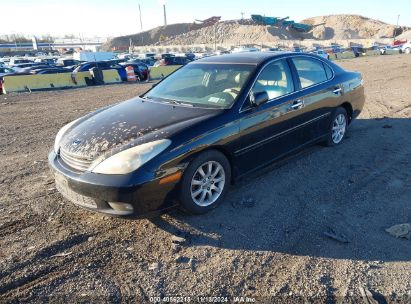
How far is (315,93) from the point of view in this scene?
5.09 meters

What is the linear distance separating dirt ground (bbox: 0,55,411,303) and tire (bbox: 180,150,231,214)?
154mm

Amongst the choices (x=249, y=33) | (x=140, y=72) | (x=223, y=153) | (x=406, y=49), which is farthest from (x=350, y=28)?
(x=223, y=153)

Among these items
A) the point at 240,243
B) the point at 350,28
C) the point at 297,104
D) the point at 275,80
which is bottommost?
the point at 240,243

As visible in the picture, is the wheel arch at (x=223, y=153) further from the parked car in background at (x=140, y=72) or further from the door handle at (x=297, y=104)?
the parked car in background at (x=140, y=72)

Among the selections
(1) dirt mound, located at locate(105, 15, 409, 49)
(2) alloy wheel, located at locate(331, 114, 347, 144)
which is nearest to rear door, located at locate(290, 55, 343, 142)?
(2) alloy wheel, located at locate(331, 114, 347, 144)

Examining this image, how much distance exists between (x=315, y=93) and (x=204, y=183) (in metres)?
2.45

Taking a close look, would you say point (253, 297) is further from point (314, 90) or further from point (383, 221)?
point (314, 90)

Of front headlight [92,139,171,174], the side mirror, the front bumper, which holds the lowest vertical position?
the front bumper

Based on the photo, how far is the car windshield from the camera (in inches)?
163

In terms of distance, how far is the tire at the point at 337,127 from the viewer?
224 inches

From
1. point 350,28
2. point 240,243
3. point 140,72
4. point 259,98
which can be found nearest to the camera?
point 240,243

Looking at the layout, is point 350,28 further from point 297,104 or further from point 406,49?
point 297,104

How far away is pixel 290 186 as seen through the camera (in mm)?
4426

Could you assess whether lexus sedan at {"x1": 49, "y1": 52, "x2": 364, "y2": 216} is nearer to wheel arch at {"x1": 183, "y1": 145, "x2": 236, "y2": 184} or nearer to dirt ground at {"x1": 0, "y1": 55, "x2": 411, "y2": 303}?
wheel arch at {"x1": 183, "y1": 145, "x2": 236, "y2": 184}
